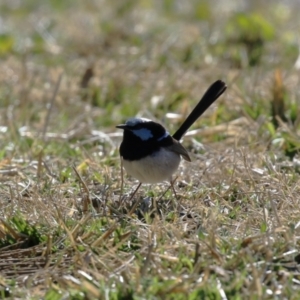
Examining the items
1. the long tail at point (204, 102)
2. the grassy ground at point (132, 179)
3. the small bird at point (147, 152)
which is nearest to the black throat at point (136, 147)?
the small bird at point (147, 152)

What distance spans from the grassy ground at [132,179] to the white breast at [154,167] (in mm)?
141

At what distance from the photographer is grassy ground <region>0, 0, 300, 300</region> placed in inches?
162

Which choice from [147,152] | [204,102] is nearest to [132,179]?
[147,152]

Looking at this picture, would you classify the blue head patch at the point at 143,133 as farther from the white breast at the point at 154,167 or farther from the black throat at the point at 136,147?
the white breast at the point at 154,167

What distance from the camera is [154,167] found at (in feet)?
17.5

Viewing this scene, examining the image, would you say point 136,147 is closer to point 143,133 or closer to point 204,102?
point 143,133

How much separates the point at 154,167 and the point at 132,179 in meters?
0.67

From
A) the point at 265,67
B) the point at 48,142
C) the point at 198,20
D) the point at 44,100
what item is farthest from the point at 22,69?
the point at 198,20

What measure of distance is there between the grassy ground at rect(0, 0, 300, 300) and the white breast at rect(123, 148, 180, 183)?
0.46 feet

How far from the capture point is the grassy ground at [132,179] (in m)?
4.12

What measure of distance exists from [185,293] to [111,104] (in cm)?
447

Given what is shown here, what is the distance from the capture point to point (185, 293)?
12.7ft

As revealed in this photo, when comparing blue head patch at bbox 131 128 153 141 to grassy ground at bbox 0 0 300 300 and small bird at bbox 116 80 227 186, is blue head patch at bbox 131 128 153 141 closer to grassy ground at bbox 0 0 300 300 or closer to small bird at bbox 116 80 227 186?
small bird at bbox 116 80 227 186

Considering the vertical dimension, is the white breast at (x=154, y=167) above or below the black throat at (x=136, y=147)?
below
